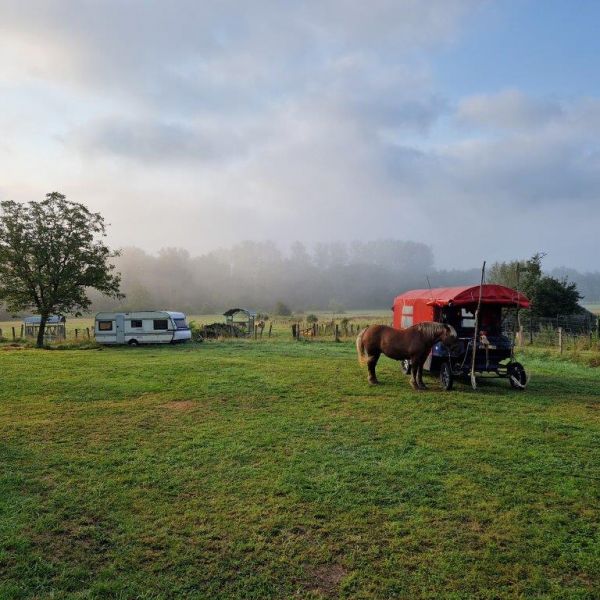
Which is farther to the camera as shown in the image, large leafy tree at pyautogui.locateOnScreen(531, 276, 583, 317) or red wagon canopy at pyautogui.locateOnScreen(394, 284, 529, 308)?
large leafy tree at pyautogui.locateOnScreen(531, 276, 583, 317)

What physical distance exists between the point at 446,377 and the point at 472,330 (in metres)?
1.74

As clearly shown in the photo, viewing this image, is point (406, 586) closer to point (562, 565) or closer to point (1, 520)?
point (562, 565)

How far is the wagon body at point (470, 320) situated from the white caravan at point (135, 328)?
18522 millimetres

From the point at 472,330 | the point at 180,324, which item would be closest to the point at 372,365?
the point at 472,330

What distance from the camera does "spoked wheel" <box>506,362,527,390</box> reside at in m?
11.7

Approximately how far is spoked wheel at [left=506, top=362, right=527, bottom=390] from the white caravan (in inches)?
822

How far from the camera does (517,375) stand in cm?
1185

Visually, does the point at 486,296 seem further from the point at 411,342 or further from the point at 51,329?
the point at 51,329

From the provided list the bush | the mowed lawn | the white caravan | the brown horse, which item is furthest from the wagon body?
the bush

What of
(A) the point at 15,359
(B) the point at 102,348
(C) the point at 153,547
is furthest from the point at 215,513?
(B) the point at 102,348

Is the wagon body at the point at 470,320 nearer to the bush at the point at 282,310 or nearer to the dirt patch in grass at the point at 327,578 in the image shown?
the dirt patch in grass at the point at 327,578

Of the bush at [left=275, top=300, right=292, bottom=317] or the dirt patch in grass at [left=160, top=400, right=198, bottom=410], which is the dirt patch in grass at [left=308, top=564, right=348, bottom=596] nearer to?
the dirt patch in grass at [left=160, top=400, right=198, bottom=410]

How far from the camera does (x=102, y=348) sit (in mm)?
26297

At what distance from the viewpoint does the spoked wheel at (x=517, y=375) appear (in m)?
11.7
